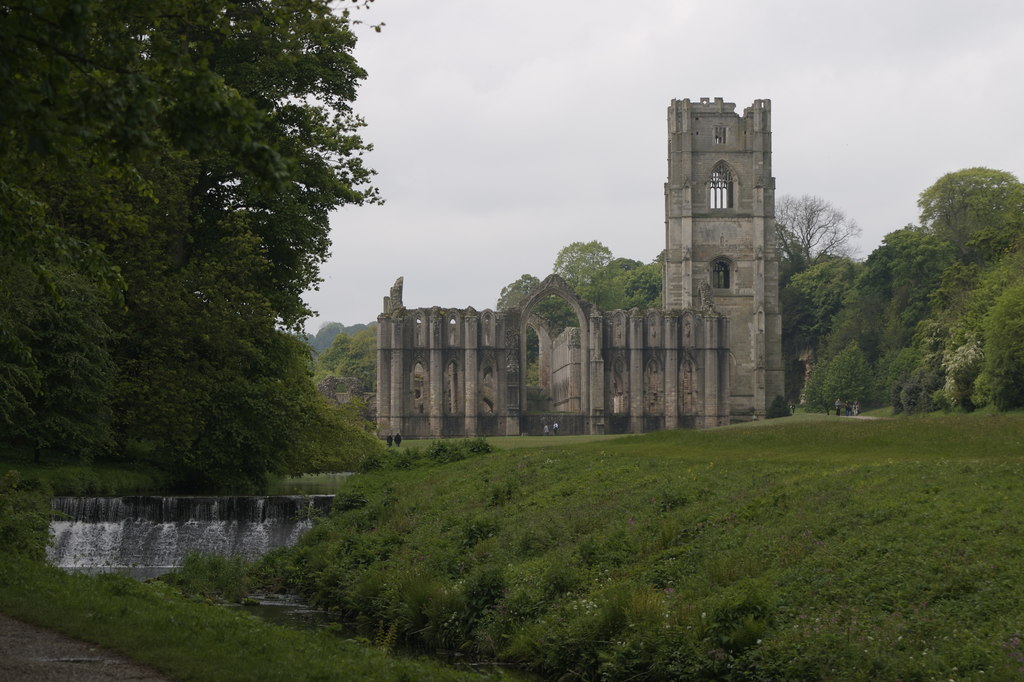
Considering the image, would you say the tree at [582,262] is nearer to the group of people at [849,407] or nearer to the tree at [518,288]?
the tree at [518,288]

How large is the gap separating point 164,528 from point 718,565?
13.6 meters

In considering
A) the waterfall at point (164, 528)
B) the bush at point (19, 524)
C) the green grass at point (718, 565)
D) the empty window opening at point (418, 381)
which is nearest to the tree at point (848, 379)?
the empty window opening at point (418, 381)

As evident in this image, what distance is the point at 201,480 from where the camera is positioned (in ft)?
108

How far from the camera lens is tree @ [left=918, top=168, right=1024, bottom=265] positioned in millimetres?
93688

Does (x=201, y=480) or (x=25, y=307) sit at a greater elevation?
(x=25, y=307)

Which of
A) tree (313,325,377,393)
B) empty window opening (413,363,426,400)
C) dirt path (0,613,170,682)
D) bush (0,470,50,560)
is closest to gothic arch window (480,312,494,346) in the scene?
empty window opening (413,363,426,400)

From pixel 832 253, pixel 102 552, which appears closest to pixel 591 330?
pixel 832 253

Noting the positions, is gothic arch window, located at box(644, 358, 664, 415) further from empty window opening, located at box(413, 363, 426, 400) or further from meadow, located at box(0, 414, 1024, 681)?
meadow, located at box(0, 414, 1024, 681)

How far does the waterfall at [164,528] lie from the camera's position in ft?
81.0

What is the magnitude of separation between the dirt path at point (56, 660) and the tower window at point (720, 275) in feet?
285

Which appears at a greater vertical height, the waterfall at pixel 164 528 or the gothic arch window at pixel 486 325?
the gothic arch window at pixel 486 325

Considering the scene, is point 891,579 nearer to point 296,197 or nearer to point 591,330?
point 296,197

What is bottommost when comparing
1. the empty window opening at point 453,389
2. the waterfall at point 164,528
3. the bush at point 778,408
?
the waterfall at point 164,528

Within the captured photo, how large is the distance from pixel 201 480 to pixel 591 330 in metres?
55.4
